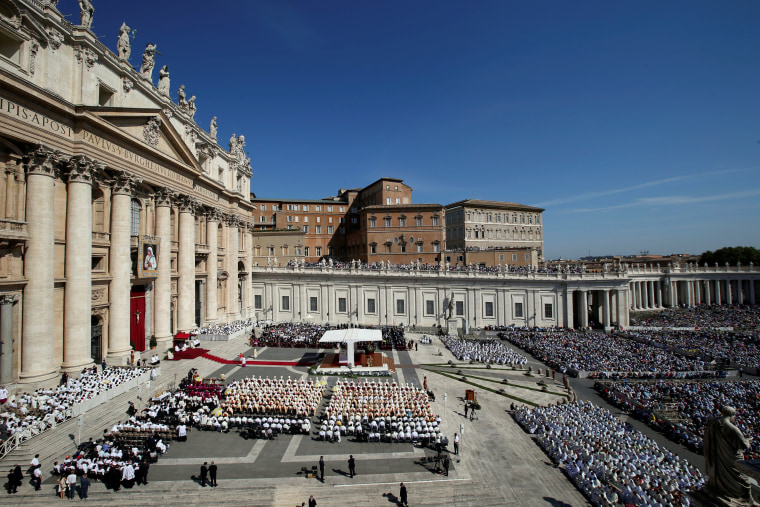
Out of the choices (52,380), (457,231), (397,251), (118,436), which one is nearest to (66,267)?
(52,380)

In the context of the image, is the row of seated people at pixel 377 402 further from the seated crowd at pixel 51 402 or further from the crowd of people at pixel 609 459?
the seated crowd at pixel 51 402

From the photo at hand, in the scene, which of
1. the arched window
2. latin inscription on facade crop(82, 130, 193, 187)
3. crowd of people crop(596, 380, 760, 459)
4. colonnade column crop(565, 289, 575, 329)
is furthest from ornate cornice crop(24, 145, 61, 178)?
colonnade column crop(565, 289, 575, 329)

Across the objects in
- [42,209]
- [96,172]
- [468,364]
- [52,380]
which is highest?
[96,172]

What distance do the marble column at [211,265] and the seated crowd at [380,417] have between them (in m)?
22.5

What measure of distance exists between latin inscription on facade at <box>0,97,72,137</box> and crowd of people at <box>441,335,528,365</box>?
107ft

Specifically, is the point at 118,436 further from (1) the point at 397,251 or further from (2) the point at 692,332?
(2) the point at 692,332

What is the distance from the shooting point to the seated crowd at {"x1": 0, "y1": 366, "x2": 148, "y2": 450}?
16062 millimetres

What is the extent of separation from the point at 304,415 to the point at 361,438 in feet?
11.2

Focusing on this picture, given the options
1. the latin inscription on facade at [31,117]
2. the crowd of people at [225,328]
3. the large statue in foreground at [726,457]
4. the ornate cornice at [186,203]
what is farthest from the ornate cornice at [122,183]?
the large statue in foreground at [726,457]

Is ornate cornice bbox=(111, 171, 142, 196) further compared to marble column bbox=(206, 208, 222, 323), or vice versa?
marble column bbox=(206, 208, 222, 323)

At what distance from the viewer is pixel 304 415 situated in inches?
804

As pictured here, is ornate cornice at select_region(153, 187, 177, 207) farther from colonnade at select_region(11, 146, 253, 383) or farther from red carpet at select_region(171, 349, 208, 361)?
red carpet at select_region(171, 349, 208, 361)

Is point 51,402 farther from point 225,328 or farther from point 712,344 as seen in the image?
point 712,344

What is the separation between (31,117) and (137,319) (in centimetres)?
1516
